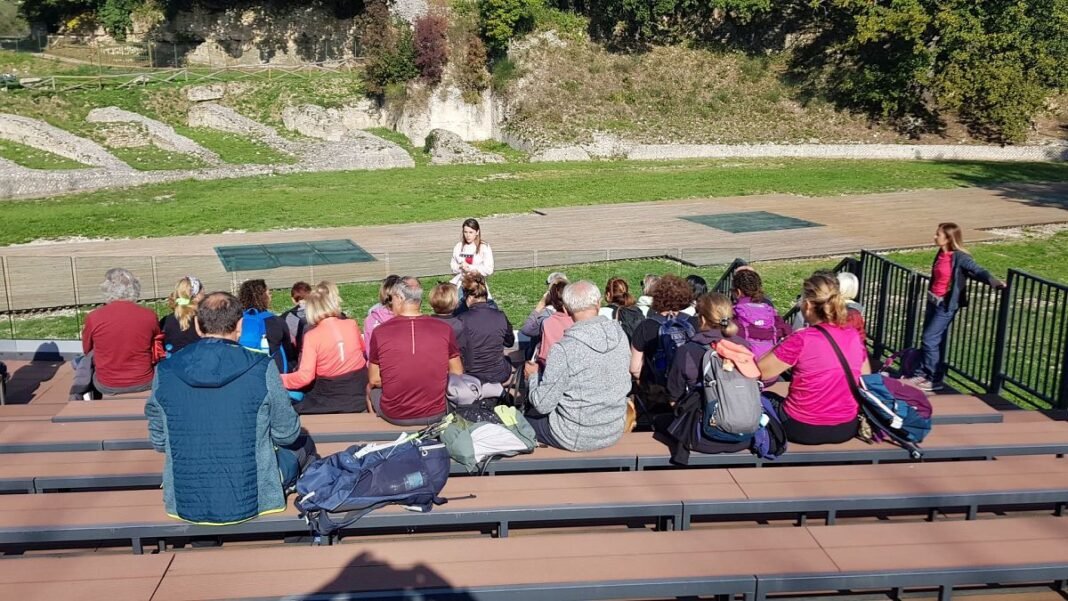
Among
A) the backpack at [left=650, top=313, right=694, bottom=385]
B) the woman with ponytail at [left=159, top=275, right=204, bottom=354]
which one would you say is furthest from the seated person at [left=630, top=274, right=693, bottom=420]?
the woman with ponytail at [left=159, top=275, right=204, bottom=354]

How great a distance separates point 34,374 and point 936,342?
9.49m

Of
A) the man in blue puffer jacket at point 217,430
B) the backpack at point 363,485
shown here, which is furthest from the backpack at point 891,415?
the man in blue puffer jacket at point 217,430

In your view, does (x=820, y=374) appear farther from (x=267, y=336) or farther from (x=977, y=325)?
(x=267, y=336)

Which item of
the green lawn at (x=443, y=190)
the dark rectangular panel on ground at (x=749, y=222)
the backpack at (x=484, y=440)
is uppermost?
the backpack at (x=484, y=440)

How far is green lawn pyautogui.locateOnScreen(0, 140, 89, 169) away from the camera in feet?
110

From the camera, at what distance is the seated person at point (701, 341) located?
20.5 ft

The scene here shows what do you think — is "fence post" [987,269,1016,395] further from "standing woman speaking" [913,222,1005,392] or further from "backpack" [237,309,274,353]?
"backpack" [237,309,274,353]

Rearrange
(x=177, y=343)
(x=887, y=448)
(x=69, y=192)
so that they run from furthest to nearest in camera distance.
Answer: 1. (x=69, y=192)
2. (x=177, y=343)
3. (x=887, y=448)

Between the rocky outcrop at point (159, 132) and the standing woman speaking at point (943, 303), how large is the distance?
102 ft

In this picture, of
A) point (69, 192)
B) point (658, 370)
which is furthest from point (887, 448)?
point (69, 192)

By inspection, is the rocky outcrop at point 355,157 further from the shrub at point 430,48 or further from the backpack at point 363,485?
the backpack at point 363,485

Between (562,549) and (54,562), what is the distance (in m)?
2.31

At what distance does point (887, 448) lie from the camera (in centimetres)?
586

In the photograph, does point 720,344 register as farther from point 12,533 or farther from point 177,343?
point 177,343
